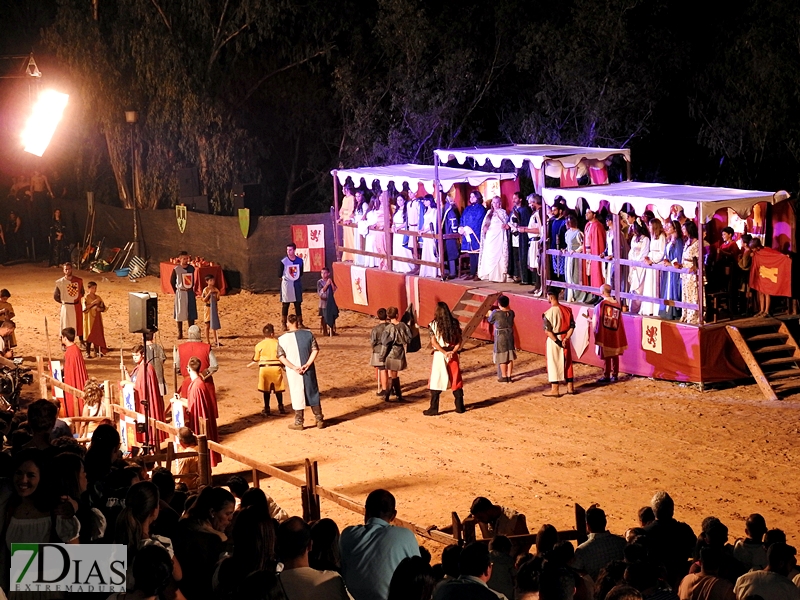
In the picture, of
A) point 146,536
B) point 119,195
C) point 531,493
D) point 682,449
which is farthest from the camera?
point 119,195

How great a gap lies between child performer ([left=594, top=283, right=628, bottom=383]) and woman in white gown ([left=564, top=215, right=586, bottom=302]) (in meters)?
1.55

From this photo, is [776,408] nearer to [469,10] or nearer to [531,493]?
[531,493]

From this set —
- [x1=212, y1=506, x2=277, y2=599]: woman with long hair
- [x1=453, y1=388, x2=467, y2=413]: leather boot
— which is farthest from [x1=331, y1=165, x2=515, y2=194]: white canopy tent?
[x1=212, y1=506, x2=277, y2=599]: woman with long hair

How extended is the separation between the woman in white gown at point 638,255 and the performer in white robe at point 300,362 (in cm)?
556

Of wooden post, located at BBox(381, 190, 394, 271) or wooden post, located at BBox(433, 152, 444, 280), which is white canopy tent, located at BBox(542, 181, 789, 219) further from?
wooden post, located at BBox(381, 190, 394, 271)

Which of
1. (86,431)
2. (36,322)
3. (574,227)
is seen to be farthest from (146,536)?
(36,322)

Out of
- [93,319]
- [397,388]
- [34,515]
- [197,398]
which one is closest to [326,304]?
[93,319]

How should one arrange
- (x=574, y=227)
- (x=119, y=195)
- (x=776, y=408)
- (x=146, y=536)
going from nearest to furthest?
(x=146, y=536) < (x=776, y=408) < (x=574, y=227) < (x=119, y=195)

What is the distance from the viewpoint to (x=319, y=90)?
108ft

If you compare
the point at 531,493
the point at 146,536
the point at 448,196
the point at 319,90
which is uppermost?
the point at 319,90

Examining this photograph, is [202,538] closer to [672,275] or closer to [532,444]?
[532,444]

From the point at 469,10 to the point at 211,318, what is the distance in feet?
47.4

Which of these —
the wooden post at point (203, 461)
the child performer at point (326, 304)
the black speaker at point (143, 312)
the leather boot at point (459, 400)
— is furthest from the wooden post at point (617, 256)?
the wooden post at point (203, 461)

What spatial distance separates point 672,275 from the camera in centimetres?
1797
